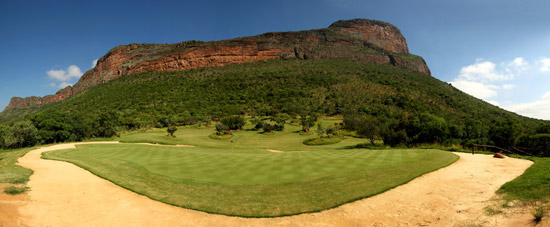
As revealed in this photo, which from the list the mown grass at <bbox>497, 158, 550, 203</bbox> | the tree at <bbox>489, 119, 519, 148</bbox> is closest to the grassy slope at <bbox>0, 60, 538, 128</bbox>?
the tree at <bbox>489, 119, 519, 148</bbox>

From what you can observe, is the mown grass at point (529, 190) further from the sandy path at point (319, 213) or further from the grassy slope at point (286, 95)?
the grassy slope at point (286, 95)

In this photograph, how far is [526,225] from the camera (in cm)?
497

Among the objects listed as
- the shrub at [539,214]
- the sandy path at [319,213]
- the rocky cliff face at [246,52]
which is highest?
the rocky cliff face at [246,52]

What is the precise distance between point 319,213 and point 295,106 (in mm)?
60759

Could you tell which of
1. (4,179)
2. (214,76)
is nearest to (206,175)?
(4,179)

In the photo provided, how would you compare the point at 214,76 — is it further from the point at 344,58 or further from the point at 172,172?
the point at 172,172

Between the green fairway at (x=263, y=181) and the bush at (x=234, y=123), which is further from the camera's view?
the bush at (x=234, y=123)

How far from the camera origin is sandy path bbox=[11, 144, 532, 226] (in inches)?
256

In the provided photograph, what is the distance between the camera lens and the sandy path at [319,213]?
6504 millimetres

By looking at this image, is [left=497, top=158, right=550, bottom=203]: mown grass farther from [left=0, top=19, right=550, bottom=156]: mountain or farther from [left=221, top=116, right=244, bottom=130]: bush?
[left=221, top=116, right=244, bottom=130]: bush

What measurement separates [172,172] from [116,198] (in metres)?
3.57

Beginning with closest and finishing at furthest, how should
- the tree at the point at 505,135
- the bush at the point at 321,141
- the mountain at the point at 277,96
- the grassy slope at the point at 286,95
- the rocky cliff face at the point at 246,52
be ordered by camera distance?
the mountain at the point at 277,96, the bush at the point at 321,141, the tree at the point at 505,135, the grassy slope at the point at 286,95, the rocky cliff face at the point at 246,52

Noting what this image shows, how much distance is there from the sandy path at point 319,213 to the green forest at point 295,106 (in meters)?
21.4

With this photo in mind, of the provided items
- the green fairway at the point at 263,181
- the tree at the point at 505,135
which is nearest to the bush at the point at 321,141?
the green fairway at the point at 263,181
